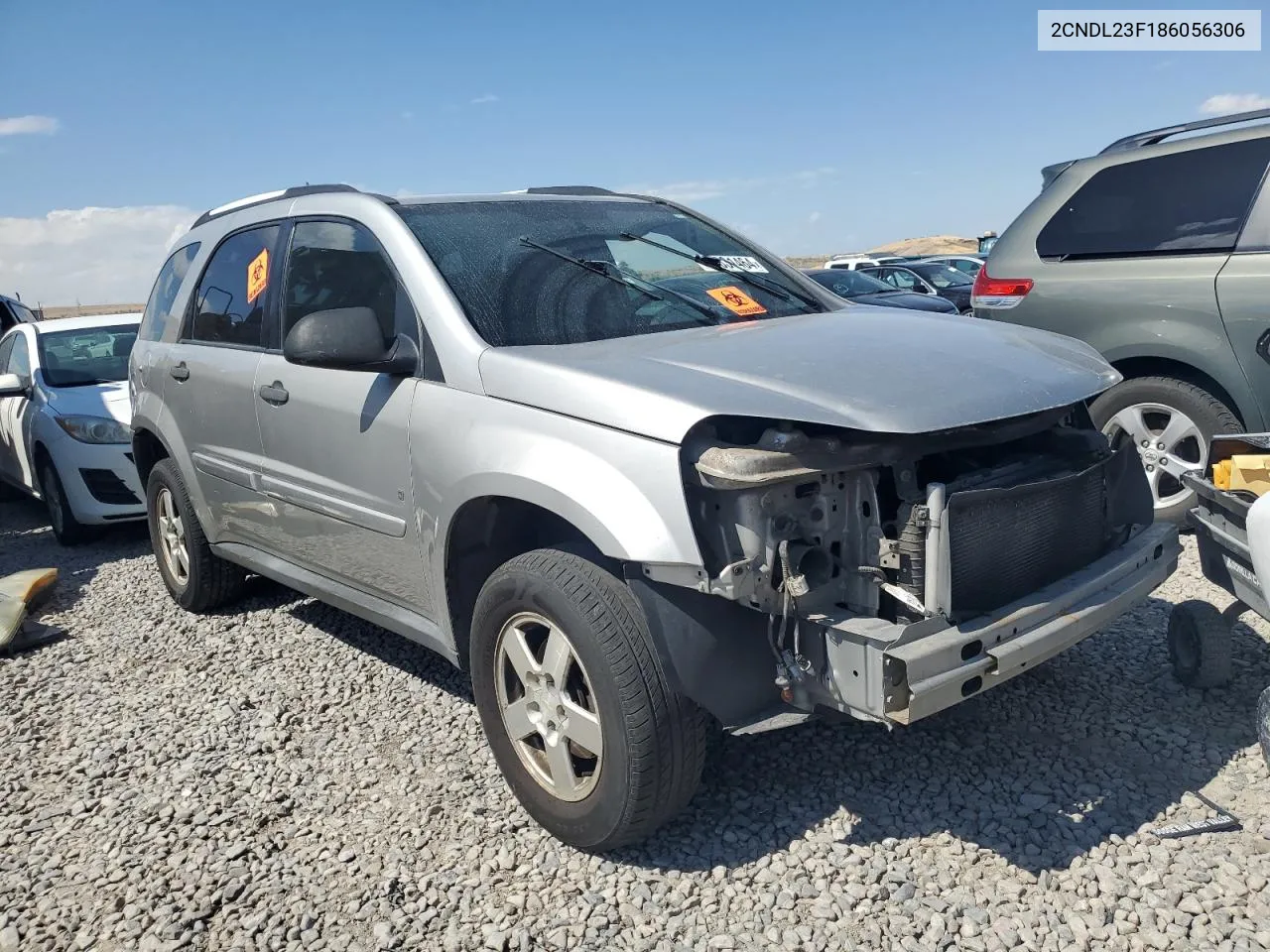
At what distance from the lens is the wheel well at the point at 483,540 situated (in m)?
3.07

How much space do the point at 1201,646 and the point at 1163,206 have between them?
2.71 metres

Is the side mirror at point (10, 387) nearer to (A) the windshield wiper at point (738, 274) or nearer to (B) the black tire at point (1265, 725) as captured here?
(A) the windshield wiper at point (738, 274)

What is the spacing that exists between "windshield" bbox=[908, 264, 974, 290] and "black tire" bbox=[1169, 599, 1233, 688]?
15.6 m

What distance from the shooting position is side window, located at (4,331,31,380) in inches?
314

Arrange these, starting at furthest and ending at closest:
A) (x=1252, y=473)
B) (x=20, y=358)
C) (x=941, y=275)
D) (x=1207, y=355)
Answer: (x=941, y=275), (x=20, y=358), (x=1207, y=355), (x=1252, y=473)

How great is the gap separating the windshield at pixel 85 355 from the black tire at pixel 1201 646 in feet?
23.4

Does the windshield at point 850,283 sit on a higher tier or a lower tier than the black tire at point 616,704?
higher

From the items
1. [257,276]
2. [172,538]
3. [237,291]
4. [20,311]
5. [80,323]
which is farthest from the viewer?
[20,311]

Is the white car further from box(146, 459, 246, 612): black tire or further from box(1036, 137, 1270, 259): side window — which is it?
box(1036, 137, 1270, 259): side window

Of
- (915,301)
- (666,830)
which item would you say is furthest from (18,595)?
(915,301)

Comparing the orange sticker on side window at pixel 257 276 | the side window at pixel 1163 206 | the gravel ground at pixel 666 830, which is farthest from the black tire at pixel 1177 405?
the orange sticker on side window at pixel 257 276

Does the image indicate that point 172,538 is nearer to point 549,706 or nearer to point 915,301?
point 549,706

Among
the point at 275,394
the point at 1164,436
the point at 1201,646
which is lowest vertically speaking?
the point at 1201,646

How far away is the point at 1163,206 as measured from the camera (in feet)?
17.2
